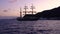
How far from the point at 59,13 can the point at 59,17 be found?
32.0 ft

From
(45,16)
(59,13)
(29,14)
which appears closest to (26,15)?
(29,14)

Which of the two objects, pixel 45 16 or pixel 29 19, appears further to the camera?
pixel 45 16

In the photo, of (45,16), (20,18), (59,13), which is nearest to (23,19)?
(20,18)

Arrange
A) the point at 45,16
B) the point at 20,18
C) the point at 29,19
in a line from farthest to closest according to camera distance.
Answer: the point at 45,16 → the point at 29,19 → the point at 20,18

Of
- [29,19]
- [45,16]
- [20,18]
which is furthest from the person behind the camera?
[45,16]

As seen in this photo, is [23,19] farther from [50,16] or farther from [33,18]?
[50,16]

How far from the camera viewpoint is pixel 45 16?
197m

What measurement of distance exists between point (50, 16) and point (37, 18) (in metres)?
19.5

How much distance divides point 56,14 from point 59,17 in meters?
5.54

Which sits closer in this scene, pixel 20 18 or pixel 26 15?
pixel 20 18

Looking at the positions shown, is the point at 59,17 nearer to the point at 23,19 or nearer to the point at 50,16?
the point at 50,16

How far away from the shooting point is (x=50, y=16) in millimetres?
198000

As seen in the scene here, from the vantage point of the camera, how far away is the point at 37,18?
185250 mm

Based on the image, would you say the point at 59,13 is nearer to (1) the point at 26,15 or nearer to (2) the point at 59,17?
(2) the point at 59,17
